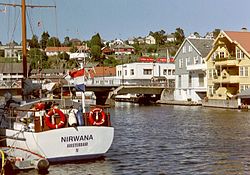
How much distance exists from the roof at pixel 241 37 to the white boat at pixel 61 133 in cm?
5511

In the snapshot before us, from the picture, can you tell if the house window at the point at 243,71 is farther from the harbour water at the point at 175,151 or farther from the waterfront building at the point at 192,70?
the harbour water at the point at 175,151

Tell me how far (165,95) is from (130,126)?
52.1 metres

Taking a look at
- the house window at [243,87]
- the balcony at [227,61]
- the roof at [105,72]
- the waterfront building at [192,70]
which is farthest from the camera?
the roof at [105,72]

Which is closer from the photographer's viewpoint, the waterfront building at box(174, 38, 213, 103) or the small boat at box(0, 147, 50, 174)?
the small boat at box(0, 147, 50, 174)

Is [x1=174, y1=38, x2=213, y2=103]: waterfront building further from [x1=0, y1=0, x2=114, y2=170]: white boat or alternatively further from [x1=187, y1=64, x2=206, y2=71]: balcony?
[x1=0, y1=0, x2=114, y2=170]: white boat

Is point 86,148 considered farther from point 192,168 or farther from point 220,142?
point 220,142

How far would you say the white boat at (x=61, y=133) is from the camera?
86.5 feet

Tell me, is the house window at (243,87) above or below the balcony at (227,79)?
below

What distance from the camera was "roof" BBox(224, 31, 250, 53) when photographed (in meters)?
79.6

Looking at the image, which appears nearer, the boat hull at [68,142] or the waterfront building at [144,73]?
the boat hull at [68,142]

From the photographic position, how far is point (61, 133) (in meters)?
26.4

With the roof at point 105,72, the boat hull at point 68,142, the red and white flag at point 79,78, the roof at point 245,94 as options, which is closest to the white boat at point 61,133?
the boat hull at point 68,142

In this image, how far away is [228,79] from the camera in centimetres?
8038

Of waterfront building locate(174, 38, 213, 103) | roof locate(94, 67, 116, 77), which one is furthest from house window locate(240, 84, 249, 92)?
roof locate(94, 67, 116, 77)
